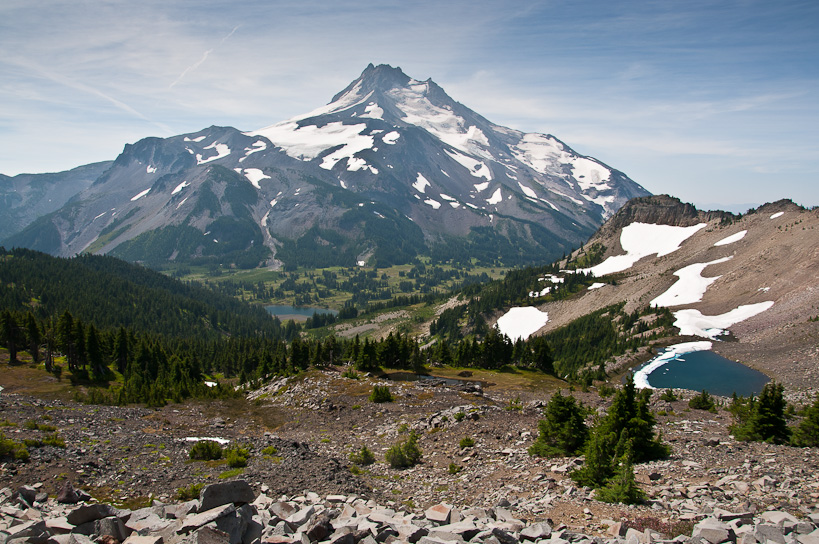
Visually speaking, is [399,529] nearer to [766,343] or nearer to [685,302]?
[766,343]

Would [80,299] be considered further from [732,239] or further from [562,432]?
[732,239]

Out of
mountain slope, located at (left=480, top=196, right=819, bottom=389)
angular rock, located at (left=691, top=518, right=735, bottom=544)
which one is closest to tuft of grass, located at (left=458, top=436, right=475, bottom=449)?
angular rock, located at (left=691, top=518, right=735, bottom=544)

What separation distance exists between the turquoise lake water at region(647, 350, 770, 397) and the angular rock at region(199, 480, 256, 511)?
85.9 meters

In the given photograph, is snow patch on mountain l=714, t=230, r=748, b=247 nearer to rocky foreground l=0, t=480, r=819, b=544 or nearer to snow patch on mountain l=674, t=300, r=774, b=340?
snow patch on mountain l=674, t=300, r=774, b=340

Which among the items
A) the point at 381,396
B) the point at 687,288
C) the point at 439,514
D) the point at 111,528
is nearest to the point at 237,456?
the point at 111,528

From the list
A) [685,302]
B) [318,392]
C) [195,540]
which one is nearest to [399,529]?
[195,540]

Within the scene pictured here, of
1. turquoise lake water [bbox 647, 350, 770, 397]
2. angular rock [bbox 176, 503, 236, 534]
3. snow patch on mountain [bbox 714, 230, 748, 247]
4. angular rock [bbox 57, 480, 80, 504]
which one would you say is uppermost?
snow patch on mountain [bbox 714, 230, 748, 247]

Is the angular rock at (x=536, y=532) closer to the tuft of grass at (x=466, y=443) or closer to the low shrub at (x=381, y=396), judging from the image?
the tuft of grass at (x=466, y=443)

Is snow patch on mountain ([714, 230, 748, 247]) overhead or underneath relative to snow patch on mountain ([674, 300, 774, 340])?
overhead

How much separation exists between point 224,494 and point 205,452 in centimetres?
1632

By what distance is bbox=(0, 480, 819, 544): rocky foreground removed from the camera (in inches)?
642

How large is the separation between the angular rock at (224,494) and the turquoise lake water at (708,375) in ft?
282

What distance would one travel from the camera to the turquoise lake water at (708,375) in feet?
276

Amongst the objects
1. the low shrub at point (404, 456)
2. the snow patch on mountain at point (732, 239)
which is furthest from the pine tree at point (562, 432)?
the snow patch on mountain at point (732, 239)
